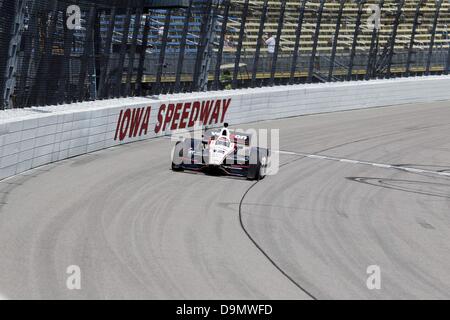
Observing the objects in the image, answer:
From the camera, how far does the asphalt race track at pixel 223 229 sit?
8734 millimetres

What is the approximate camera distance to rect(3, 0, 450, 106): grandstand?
17047 mm

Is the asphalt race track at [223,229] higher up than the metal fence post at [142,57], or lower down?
lower down

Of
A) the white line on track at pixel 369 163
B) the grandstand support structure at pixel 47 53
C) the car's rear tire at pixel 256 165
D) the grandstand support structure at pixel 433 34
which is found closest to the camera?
the car's rear tire at pixel 256 165

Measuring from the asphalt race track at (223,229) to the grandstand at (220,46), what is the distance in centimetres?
201

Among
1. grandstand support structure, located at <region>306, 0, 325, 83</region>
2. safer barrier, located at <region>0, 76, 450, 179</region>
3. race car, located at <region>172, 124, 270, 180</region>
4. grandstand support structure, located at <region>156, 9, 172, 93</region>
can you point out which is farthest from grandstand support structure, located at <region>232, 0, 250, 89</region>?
race car, located at <region>172, 124, 270, 180</region>

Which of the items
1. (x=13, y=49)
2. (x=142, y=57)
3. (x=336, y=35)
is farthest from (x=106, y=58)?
(x=336, y=35)

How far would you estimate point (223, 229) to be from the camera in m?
11.3

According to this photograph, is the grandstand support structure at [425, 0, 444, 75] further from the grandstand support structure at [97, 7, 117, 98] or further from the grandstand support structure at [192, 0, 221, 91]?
the grandstand support structure at [97, 7, 117, 98]

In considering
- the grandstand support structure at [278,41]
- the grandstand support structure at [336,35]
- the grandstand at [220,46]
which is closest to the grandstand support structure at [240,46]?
the grandstand at [220,46]

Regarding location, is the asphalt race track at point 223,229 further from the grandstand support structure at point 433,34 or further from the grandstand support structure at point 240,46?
the grandstand support structure at point 433,34

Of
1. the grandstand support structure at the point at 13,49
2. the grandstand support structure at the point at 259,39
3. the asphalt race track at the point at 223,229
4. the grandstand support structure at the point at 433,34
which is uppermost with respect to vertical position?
the grandstand support structure at the point at 433,34

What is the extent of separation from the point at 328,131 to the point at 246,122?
7.46 feet

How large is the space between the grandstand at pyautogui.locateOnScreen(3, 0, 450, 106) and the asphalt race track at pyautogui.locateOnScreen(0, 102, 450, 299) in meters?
2.01

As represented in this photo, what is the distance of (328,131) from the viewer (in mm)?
22797
